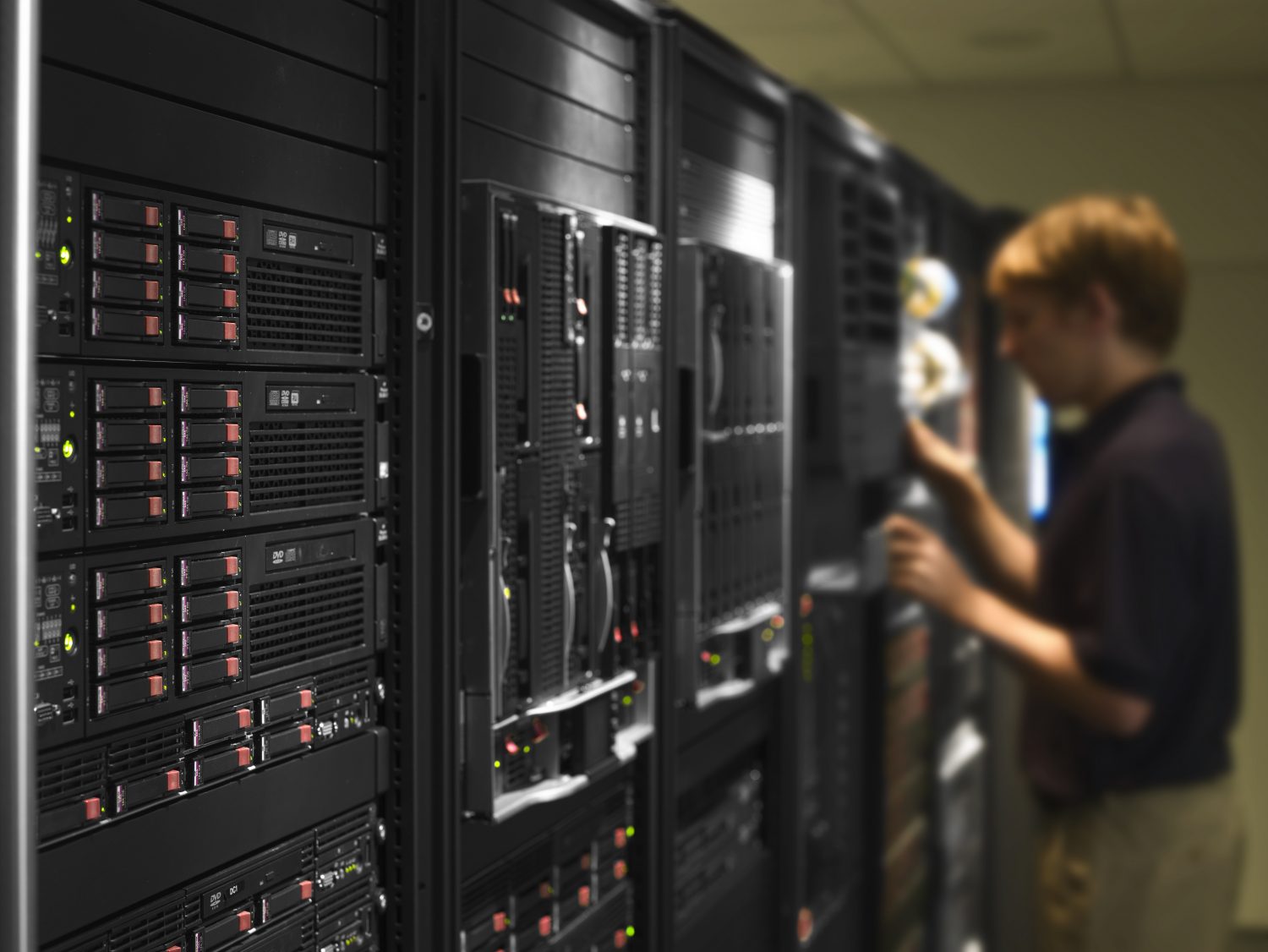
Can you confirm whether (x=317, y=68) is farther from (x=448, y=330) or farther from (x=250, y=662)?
(x=250, y=662)

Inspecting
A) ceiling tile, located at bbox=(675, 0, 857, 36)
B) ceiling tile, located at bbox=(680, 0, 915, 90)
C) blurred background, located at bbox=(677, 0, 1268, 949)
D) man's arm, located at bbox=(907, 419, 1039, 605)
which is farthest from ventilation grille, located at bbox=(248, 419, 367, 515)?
blurred background, located at bbox=(677, 0, 1268, 949)

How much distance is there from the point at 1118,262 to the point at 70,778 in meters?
2.08

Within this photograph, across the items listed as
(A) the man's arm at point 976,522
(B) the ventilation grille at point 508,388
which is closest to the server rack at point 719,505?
(B) the ventilation grille at point 508,388

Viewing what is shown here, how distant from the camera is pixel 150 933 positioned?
104 cm

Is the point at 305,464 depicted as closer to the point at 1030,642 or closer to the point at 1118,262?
the point at 1030,642

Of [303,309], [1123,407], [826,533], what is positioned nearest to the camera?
[303,309]

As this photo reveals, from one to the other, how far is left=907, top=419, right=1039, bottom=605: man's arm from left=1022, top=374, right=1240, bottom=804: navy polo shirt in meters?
0.67

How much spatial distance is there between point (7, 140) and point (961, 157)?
14.6 feet

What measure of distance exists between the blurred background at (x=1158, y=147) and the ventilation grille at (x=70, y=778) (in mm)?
3835

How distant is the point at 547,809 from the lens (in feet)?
5.37

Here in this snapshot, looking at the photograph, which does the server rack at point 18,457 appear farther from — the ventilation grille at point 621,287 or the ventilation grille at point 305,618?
the ventilation grille at point 621,287

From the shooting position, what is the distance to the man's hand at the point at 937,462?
3.26m

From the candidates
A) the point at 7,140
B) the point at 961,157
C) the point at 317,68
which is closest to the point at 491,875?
the point at 317,68

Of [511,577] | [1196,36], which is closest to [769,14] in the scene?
[1196,36]
